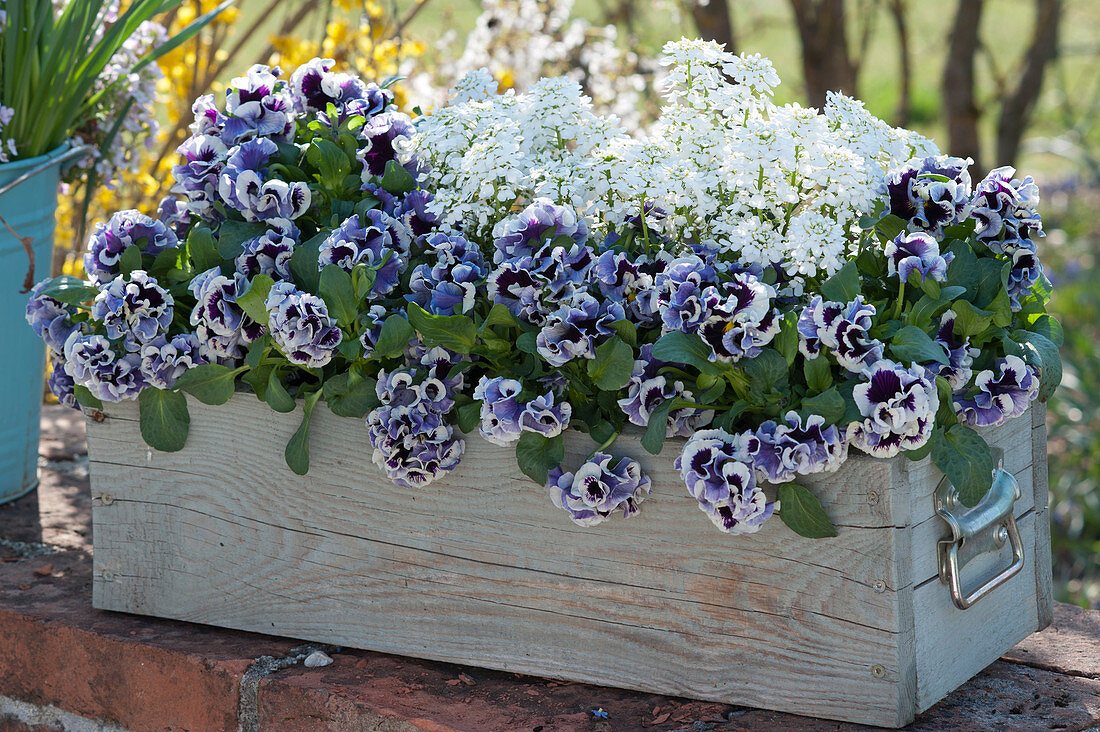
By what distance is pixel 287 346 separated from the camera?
122 cm

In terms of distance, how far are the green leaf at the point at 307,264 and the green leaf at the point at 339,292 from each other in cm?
6

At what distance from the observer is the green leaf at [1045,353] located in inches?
46.9

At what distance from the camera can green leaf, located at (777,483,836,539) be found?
3.61ft

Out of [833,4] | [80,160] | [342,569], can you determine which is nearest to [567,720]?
[342,569]

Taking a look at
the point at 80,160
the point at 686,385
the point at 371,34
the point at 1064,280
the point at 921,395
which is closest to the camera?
the point at 921,395

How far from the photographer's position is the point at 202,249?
1354 millimetres

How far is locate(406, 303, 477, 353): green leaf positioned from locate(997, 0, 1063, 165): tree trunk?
3181mm

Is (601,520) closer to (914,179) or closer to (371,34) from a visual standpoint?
(914,179)

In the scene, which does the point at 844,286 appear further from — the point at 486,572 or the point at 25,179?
the point at 25,179

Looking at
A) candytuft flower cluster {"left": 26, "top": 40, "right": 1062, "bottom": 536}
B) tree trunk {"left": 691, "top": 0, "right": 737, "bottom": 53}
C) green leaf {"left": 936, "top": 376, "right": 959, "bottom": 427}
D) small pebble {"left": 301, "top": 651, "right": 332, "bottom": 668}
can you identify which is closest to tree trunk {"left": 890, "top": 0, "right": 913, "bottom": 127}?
tree trunk {"left": 691, "top": 0, "right": 737, "bottom": 53}

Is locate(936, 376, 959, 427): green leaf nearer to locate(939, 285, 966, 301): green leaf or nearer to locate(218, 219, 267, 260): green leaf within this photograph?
locate(939, 285, 966, 301): green leaf

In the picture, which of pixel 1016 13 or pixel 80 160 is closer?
pixel 80 160

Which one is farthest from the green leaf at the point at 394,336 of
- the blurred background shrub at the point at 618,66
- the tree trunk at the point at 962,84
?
the tree trunk at the point at 962,84

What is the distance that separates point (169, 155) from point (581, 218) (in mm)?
1970
